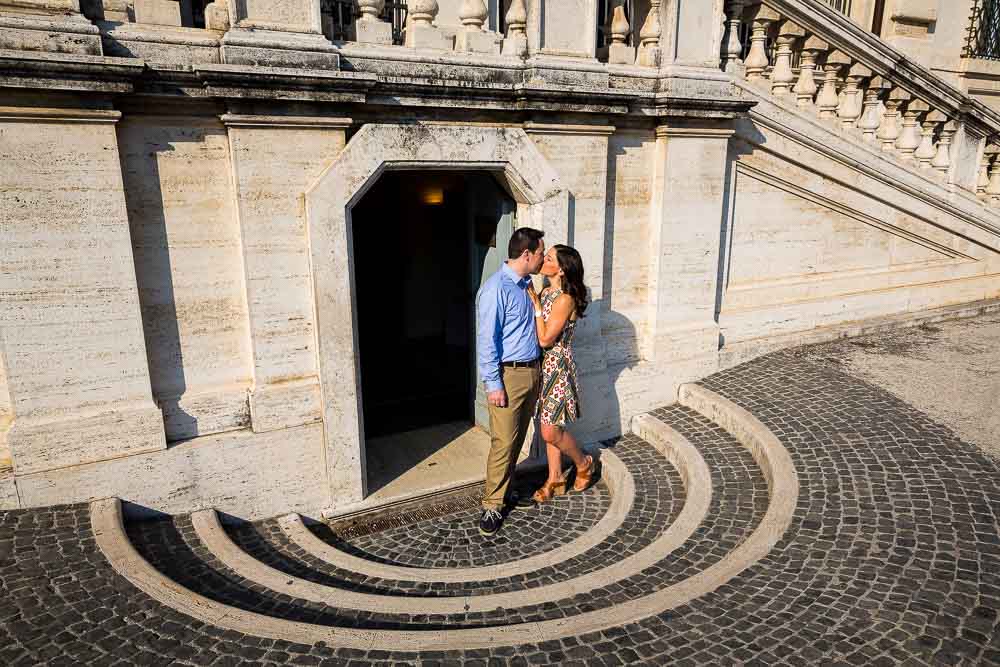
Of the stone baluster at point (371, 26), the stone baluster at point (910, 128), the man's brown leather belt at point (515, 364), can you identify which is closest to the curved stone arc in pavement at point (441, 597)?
the man's brown leather belt at point (515, 364)

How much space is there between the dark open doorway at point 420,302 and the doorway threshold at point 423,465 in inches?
0.8

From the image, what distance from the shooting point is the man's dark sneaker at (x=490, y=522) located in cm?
530

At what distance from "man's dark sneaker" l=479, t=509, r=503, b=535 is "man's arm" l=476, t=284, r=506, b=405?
108cm

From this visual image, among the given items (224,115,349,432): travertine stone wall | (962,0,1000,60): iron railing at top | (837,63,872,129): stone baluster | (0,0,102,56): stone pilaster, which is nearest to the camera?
(0,0,102,56): stone pilaster

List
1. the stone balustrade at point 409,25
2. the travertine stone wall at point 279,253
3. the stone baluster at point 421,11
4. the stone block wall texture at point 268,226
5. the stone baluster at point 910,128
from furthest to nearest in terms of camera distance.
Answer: the stone baluster at point 910,128 < the stone baluster at point 421,11 < the travertine stone wall at point 279,253 < the stone balustrade at point 409,25 < the stone block wall texture at point 268,226

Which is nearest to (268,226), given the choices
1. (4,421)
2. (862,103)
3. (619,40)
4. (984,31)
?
(4,421)

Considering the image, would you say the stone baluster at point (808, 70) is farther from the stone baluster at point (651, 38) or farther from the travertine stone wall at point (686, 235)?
the stone baluster at point (651, 38)

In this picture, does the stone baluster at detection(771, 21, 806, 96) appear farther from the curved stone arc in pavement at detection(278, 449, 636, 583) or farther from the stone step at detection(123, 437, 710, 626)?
the curved stone arc in pavement at detection(278, 449, 636, 583)

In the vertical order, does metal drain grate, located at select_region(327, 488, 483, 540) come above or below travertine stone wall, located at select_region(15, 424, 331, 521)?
below

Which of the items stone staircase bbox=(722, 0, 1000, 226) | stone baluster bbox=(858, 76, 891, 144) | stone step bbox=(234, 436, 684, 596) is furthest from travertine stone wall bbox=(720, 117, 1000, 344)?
stone step bbox=(234, 436, 684, 596)

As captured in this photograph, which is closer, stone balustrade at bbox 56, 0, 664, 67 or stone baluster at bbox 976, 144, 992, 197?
stone balustrade at bbox 56, 0, 664, 67

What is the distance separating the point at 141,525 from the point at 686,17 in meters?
6.10

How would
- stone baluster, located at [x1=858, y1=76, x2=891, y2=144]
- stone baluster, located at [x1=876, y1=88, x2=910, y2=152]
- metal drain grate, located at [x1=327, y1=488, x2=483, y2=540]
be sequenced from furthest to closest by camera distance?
stone baluster, located at [x1=876, y1=88, x2=910, y2=152] < stone baluster, located at [x1=858, y1=76, x2=891, y2=144] < metal drain grate, located at [x1=327, y1=488, x2=483, y2=540]

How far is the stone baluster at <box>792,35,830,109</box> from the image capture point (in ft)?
23.9
